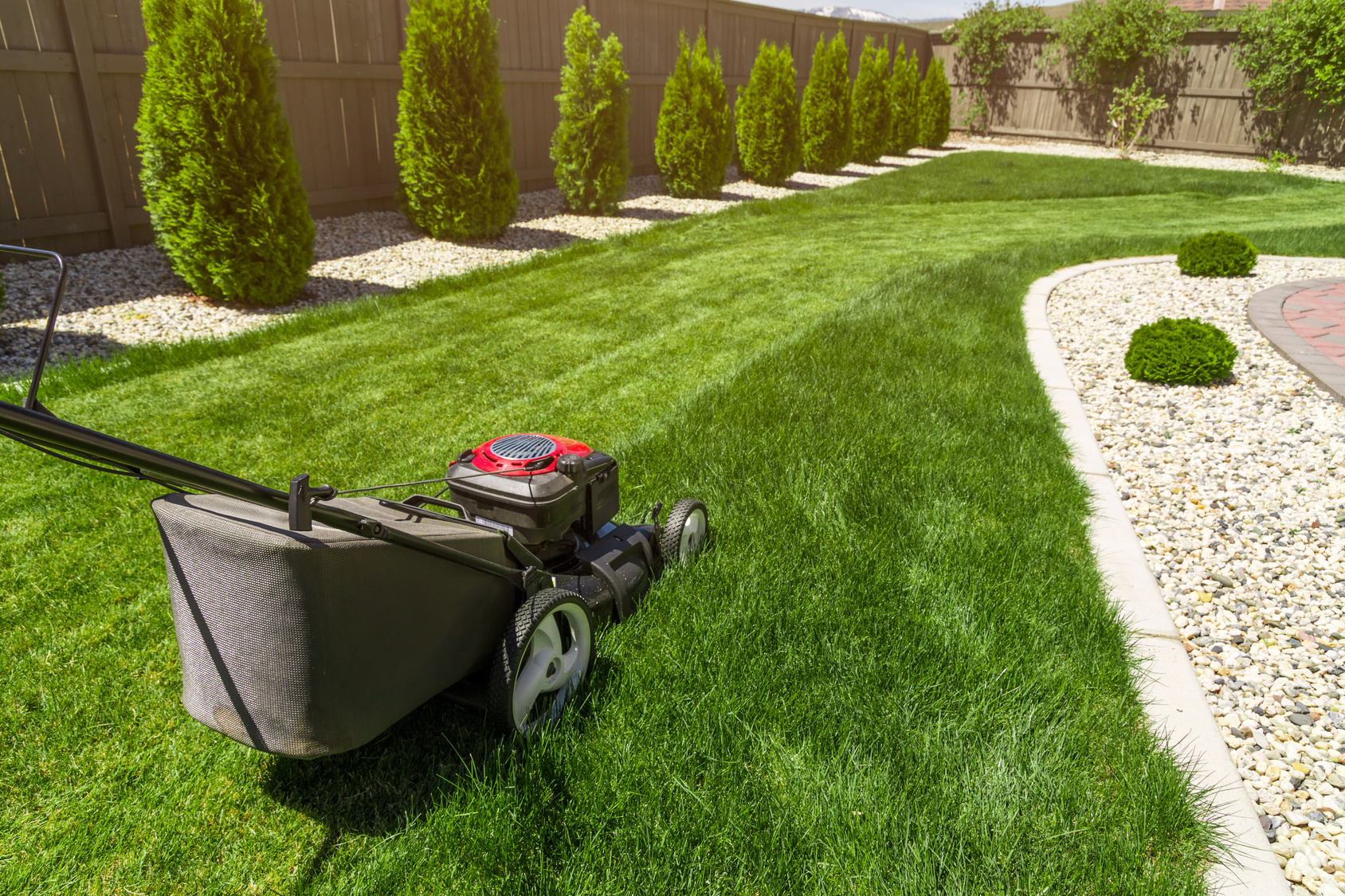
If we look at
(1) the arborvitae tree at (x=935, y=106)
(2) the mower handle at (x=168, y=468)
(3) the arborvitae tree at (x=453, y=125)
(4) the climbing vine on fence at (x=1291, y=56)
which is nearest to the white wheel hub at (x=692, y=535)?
(2) the mower handle at (x=168, y=468)

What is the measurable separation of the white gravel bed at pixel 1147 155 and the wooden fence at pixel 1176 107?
1.49ft

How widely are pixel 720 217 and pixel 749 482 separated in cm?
909

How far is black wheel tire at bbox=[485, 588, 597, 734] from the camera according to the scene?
79.1 inches

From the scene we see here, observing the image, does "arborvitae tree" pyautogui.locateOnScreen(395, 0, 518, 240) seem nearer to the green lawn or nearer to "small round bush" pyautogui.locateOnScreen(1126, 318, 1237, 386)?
the green lawn

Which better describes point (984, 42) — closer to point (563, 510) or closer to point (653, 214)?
point (653, 214)

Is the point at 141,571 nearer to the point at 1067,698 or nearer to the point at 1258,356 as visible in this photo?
the point at 1067,698

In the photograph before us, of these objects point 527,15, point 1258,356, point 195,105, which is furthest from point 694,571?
point 527,15

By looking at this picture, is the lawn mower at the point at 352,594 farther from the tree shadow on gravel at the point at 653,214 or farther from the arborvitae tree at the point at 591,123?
the tree shadow on gravel at the point at 653,214

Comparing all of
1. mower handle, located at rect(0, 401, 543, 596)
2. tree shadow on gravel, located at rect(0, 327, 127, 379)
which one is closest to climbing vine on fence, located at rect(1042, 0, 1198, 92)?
tree shadow on gravel, located at rect(0, 327, 127, 379)

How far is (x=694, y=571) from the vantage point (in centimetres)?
289

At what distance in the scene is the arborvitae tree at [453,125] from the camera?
342 inches

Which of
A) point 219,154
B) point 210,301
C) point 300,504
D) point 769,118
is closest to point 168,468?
point 300,504

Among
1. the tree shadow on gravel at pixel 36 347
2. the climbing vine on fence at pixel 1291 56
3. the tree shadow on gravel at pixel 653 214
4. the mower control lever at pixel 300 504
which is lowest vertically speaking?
the tree shadow on gravel at pixel 36 347

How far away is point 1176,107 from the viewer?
23188 mm
